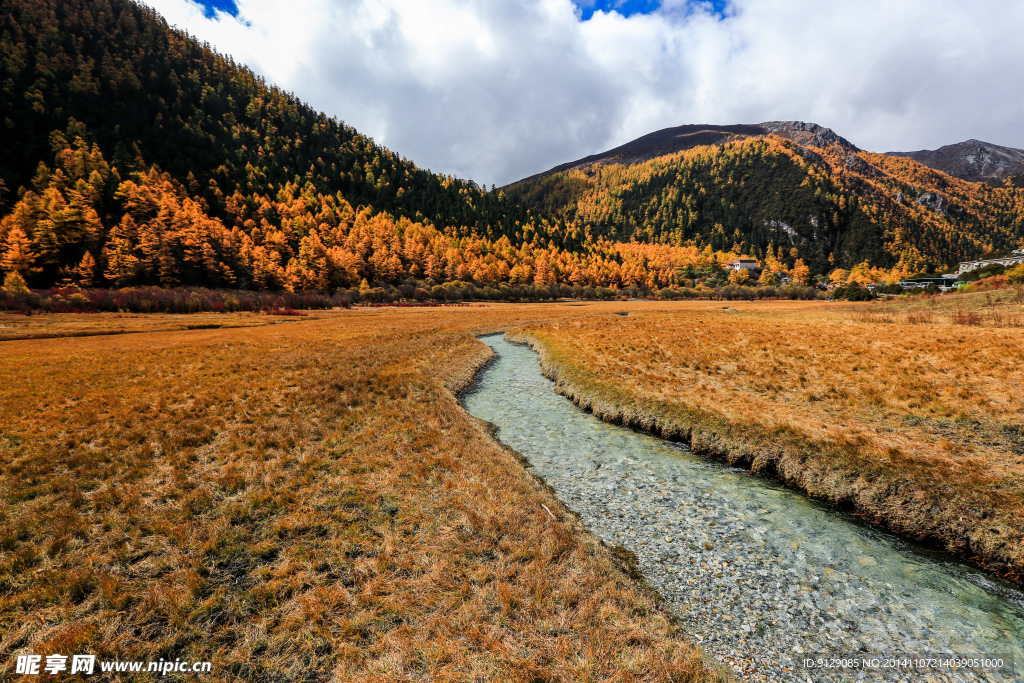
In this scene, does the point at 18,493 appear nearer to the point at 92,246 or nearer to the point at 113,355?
the point at 113,355

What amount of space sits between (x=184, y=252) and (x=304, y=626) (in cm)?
11921

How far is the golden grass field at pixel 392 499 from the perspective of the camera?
19.1 ft

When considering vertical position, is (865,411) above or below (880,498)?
above

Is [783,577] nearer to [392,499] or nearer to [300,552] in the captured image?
[392,499]

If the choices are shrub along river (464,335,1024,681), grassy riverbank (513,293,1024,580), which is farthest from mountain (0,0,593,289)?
shrub along river (464,335,1024,681)

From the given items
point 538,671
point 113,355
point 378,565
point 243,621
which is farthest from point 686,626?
point 113,355

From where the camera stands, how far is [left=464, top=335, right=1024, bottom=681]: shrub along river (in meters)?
6.45

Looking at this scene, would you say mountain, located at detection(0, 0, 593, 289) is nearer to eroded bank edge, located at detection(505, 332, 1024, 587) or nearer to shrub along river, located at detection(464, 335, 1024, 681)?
shrub along river, located at detection(464, 335, 1024, 681)

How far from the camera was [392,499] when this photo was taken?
34.5ft

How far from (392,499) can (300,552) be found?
8.86 ft

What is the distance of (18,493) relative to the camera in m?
9.79

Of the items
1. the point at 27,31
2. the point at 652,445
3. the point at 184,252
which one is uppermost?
the point at 27,31

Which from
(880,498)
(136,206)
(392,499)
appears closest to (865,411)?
(880,498)

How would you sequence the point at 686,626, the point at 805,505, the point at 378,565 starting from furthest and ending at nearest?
the point at 805,505, the point at 378,565, the point at 686,626
